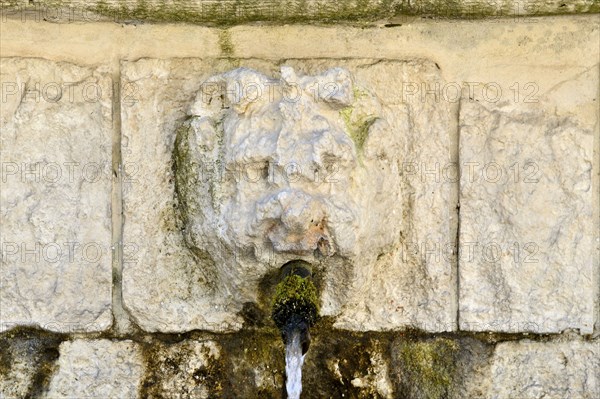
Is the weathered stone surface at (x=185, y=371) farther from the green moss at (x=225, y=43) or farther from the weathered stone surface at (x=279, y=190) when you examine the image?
the green moss at (x=225, y=43)

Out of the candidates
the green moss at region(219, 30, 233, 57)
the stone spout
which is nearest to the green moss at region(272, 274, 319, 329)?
the stone spout

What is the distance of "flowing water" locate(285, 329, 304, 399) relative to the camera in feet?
5.87

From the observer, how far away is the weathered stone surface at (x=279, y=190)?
1690 mm

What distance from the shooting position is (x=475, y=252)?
1.90 metres

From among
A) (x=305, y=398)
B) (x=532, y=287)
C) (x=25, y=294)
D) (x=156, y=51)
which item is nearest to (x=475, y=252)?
(x=532, y=287)

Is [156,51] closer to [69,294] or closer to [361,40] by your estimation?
[361,40]

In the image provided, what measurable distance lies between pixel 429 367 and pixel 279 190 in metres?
0.56

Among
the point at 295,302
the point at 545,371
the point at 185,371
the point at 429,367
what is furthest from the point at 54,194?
the point at 545,371

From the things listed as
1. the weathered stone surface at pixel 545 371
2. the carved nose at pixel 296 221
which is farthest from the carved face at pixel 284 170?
the weathered stone surface at pixel 545 371

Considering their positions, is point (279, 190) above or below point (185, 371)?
above

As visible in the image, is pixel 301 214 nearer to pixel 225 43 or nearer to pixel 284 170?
pixel 284 170

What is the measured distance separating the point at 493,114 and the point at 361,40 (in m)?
0.34

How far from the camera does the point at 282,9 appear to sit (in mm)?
1732

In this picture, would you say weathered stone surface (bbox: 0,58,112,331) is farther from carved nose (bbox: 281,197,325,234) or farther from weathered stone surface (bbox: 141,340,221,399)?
carved nose (bbox: 281,197,325,234)
